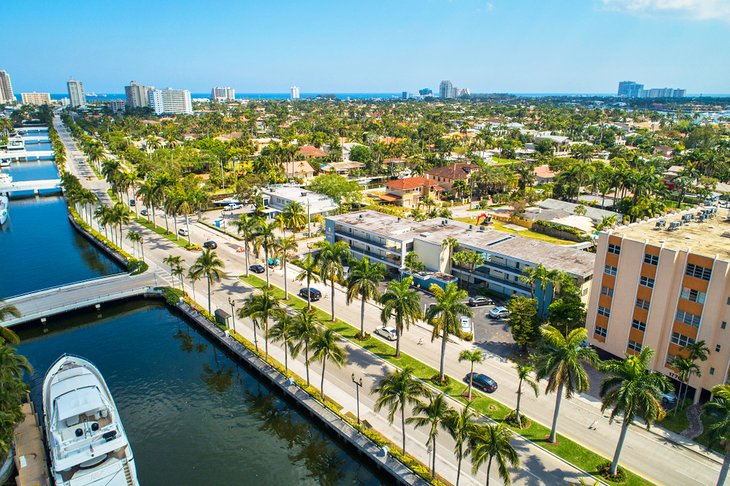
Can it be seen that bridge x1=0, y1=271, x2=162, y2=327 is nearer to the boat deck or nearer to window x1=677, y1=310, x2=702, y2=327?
the boat deck

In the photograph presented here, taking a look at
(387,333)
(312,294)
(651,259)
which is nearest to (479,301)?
(387,333)

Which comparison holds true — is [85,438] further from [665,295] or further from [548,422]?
[665,295]

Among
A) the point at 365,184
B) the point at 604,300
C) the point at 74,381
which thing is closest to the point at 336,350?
the point at 74,381

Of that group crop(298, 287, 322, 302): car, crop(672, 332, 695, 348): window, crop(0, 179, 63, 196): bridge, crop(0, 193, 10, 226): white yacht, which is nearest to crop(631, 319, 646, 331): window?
crop(672, 332, 695, 348): window

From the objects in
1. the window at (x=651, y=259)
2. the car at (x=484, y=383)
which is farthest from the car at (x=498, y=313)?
the window at (x=651, y=259)

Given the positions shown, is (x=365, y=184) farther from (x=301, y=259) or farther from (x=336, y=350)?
(x=336, y=350)

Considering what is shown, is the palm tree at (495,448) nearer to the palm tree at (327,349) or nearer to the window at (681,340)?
the palm tree at (327,349)
